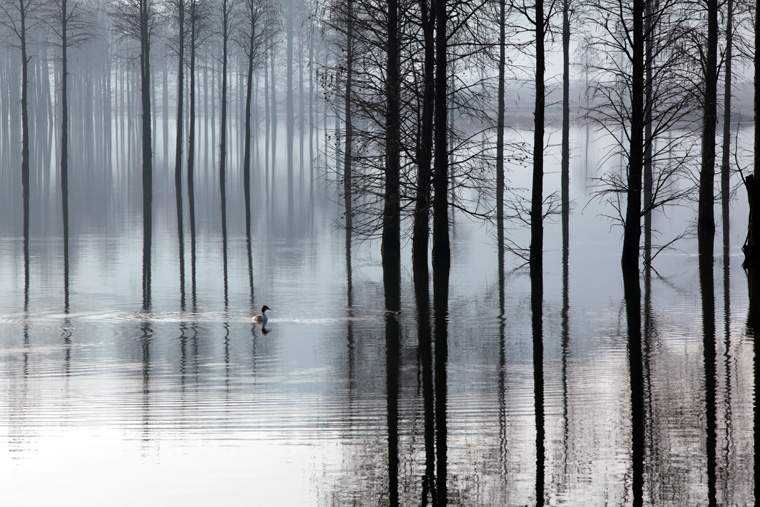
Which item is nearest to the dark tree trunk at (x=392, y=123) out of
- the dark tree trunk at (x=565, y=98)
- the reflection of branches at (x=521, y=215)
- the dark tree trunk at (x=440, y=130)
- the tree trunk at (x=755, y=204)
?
the dark tree trunk at (x=440, y=130)

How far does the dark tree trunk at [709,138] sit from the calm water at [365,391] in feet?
17.2

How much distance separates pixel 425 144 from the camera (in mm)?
18453

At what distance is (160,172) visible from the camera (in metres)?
53.8

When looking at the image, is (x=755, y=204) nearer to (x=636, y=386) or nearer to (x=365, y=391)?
(x=636, y=386)

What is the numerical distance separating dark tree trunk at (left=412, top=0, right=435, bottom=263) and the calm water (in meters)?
1.73

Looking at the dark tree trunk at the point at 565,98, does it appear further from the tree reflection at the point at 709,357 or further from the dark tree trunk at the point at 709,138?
the tree reflection at the point at 709,357

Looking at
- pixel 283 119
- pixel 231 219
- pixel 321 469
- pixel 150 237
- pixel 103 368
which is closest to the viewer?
pixel 321 469

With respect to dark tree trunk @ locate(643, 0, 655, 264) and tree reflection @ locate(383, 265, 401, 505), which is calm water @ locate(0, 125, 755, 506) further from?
dark tree trunk @ locate(643, 0, 655, 264)

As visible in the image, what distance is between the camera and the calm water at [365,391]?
6129 millimetres

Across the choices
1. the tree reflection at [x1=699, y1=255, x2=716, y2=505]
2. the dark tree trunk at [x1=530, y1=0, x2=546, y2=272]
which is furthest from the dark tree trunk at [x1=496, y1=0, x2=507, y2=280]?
the tree reflection at [x1=699, y1=255, x2=716, y2=505]

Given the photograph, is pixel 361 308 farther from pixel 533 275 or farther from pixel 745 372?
pixel 745 372

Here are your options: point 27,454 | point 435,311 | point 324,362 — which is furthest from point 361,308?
point 27,454

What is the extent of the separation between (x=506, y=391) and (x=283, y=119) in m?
120

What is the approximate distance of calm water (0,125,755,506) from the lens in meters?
6.13
